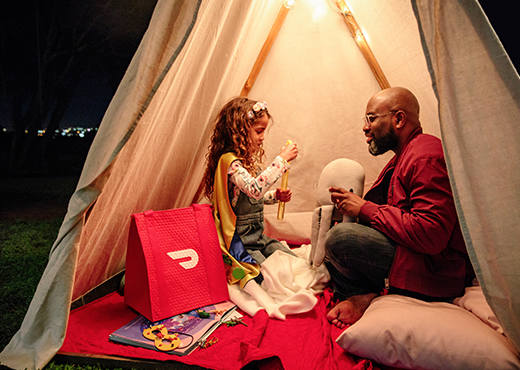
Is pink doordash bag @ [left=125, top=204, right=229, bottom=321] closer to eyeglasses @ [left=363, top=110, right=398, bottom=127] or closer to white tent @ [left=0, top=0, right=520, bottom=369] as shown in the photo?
white tent @ [left=0, top=0, right=520, bottom=369]

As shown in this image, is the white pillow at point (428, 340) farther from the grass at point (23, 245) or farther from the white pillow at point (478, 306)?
the grass at point (23, 245)

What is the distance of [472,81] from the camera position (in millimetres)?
1017

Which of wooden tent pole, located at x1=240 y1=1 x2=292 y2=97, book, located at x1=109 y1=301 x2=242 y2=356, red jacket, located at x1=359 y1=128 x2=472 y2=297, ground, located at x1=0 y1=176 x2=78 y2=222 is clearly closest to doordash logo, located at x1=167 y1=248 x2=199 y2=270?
book, located at x1=109 y1=301 x2=242 y2=356

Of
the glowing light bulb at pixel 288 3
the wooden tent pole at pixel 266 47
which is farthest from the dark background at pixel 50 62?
the glowing light bulb at pixel 288 3

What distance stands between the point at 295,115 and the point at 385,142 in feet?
3.65

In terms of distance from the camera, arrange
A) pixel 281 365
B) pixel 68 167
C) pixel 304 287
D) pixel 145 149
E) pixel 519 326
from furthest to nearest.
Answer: pixel 68 167
pixel 304 287
pixel 145 149
pixel 281 365
pixel 519 326

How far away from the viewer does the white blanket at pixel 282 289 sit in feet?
5.05

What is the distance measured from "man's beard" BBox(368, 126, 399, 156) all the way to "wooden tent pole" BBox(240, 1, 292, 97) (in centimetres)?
126

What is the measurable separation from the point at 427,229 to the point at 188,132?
1341 millimetres

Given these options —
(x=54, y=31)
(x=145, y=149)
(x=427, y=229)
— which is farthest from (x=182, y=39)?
(x=54, y=31)

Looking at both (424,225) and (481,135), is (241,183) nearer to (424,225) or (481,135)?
(424,225)

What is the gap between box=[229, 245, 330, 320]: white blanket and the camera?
154 cm

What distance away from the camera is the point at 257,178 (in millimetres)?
1775

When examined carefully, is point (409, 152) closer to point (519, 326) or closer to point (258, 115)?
point (519, 326)
